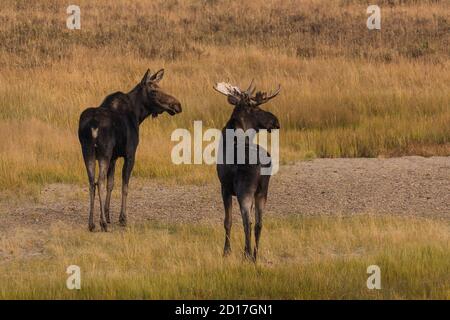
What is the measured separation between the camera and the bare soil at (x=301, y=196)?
1541 cm

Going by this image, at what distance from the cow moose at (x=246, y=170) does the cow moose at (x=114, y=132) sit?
2407mm

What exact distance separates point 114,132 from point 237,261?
298cm

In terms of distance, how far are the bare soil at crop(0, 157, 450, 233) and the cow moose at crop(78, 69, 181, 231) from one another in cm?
56

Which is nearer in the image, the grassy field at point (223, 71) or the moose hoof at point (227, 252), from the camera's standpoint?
the moose hoof at point (227, 252)

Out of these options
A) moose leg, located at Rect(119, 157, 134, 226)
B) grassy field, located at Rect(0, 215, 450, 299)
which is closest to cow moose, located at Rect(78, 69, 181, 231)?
moose leg, located at Rect(119, 157, 134, 226)

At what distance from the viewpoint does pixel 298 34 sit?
3284cm

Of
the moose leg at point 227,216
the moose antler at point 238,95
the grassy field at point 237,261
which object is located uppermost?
the moose antler at point 238,95

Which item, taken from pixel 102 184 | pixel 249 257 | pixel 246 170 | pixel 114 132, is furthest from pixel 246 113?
pixel 102 184

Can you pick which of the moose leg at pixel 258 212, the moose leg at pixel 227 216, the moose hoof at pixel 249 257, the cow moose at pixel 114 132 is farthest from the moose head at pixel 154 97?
the moose hoof at pixel 249 257

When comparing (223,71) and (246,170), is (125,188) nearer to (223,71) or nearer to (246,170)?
(246,170)

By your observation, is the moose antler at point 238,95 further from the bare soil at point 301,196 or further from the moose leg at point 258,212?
the bare soil at point 301,196
